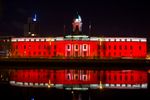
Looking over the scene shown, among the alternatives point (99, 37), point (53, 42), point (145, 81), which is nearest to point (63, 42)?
point (53, 42)

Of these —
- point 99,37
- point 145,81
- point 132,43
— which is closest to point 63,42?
point 99,37

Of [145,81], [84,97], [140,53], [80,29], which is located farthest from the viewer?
[80,29]

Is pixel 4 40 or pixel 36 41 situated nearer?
pixel 36 41

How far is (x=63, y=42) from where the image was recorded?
83.3 meters

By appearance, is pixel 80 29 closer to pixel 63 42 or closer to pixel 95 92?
pixel 63 42

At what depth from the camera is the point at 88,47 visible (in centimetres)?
8244

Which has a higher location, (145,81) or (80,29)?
(80,29)

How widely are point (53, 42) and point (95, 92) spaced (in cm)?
5821

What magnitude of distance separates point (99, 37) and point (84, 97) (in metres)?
60.0

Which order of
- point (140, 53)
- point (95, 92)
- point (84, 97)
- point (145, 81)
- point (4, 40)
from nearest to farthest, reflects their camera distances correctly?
point (84, 97), point (95, 92), point (145, 81), point (140, 53), point (4, 40)

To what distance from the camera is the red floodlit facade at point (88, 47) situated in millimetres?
82188

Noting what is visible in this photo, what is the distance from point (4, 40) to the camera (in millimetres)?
96688

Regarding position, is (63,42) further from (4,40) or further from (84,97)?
(84,97)

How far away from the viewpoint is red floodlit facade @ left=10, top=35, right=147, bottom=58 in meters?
82.2
